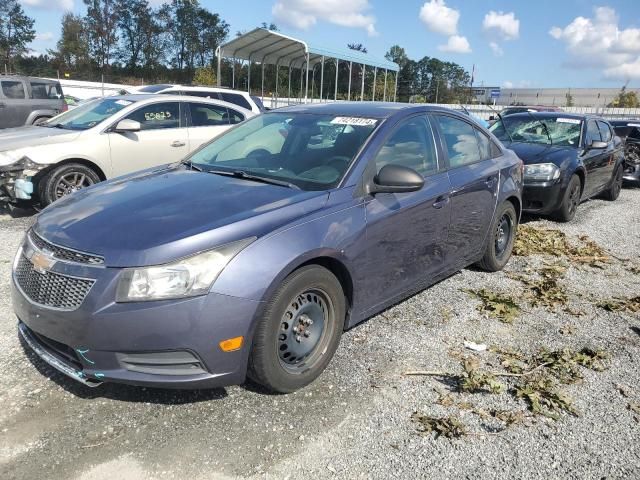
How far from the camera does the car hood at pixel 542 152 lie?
7.73 meters

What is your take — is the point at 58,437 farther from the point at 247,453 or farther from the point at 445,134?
the point at 445,134

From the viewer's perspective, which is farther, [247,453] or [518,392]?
[518,392]

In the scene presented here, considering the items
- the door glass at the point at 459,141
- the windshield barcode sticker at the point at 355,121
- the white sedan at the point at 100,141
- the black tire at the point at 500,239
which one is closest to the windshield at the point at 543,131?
the black tire at the point at 500,239

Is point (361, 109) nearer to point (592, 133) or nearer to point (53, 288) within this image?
point (53, 288)

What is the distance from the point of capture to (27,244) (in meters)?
3.03

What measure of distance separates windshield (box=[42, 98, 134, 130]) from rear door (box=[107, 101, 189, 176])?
342mm

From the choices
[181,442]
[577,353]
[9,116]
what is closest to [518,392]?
[577,353]

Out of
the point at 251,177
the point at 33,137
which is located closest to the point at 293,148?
the point at 251,177

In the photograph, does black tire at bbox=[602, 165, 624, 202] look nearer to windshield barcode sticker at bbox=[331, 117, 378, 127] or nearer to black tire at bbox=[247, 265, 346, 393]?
windshield barcode sticker at bbox=[331, 117, 378, 127]

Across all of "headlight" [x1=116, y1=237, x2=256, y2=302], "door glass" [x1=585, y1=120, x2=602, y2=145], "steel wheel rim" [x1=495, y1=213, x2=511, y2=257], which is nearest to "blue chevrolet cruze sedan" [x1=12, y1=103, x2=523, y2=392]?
"headlight" [x1=116, y1=237, x2=256, y2=302]

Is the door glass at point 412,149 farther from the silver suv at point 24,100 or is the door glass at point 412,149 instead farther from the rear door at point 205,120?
the silver suv at point 24,100

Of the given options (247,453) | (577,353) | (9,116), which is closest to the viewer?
(247,453)

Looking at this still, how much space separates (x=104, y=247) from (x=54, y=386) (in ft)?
3.48

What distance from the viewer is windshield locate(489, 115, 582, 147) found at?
8422 mm
